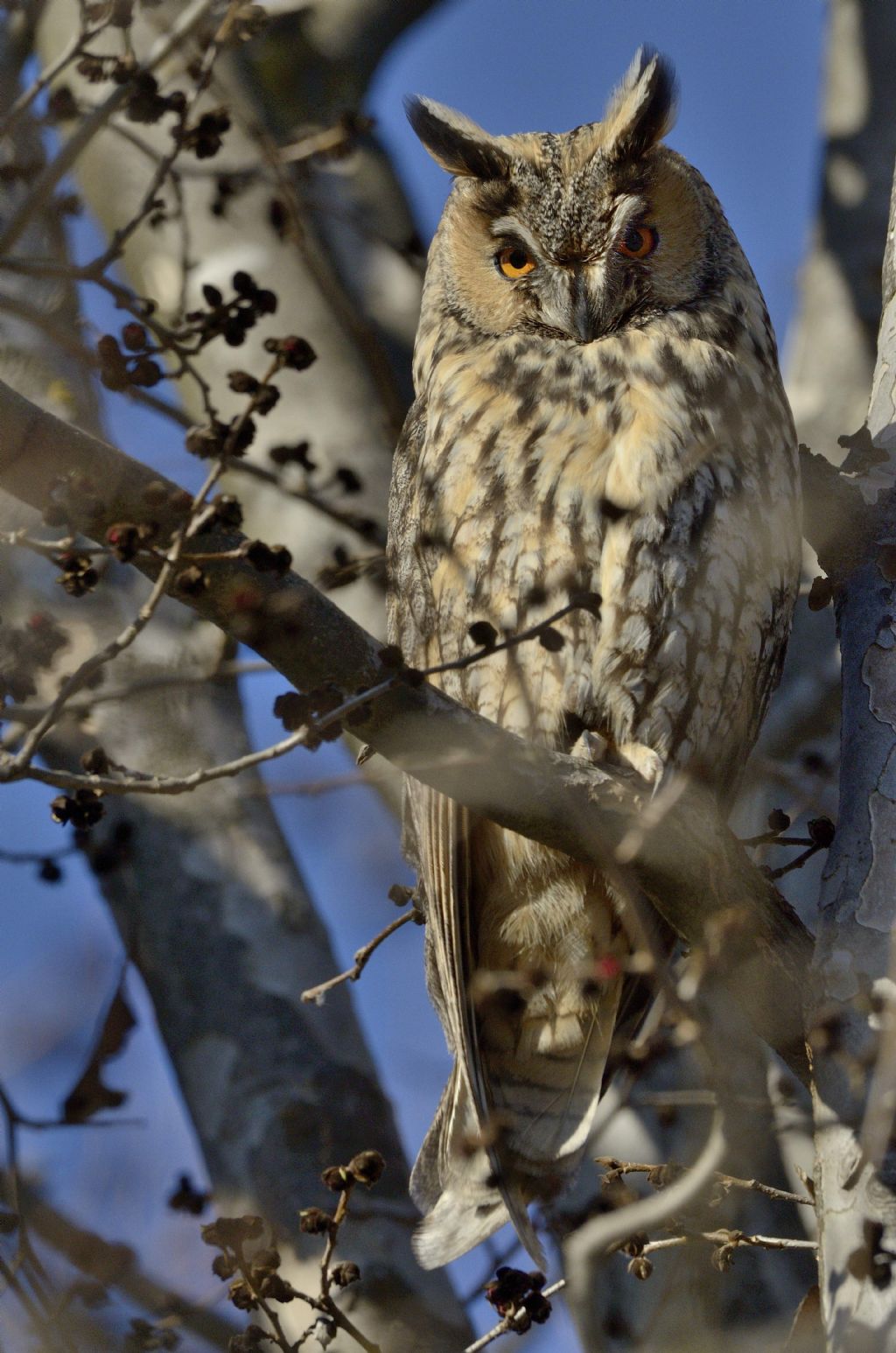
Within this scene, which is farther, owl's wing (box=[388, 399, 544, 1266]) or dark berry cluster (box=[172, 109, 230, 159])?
owl's wing (box=[388, 399, 544, 1266])

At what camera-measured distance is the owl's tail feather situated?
97.4 inches

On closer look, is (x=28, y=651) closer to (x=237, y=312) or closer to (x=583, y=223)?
(x=237, y=312)

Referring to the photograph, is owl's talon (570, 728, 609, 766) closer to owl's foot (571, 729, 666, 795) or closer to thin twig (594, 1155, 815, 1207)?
owl's foot (571, 729, 666, 795)

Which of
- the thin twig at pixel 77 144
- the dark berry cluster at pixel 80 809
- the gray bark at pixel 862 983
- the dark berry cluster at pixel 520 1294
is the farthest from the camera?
the thin twig at pixel 77 144

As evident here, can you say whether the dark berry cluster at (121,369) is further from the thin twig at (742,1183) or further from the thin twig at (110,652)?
the thin twig at (742,1183)

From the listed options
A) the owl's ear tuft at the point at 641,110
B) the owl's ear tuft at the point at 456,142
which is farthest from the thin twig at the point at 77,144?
the owl's ear tuft at the point at 641,110

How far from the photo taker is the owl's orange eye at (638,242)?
8.92ft

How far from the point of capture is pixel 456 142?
2.91 meters

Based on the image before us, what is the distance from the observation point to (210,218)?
3.90m

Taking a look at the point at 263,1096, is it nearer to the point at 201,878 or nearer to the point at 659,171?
the point at 201,878

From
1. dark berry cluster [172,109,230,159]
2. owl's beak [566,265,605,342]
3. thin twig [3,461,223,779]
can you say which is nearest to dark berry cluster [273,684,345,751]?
thin twig [3,461,223,779]

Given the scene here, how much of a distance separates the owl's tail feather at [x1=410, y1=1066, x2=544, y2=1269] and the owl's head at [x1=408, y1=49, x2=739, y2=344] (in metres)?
1.43

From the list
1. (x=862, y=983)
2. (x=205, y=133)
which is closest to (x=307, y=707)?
(x=862, y=983)

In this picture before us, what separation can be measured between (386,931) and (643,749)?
1.87ft
